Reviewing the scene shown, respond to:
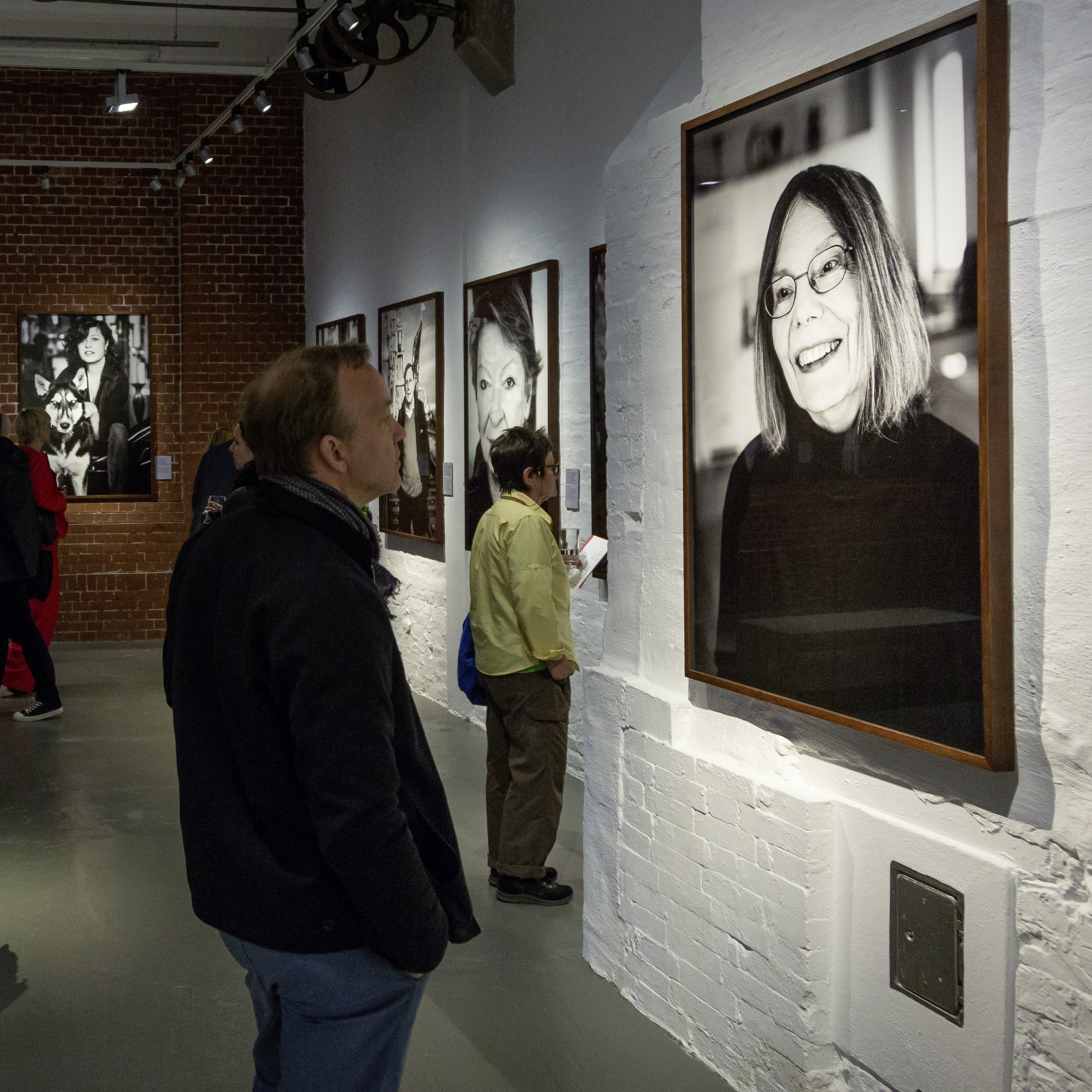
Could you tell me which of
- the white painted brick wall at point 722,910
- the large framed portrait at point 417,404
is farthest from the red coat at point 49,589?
the white painted brick wall at point 722,910

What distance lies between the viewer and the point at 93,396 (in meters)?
10.8

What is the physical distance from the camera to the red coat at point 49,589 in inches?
309

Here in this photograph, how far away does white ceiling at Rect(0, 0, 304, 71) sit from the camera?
10000mm

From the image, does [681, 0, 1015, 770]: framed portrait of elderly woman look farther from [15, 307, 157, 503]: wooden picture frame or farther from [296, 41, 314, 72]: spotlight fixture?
[15, 307, 157, 503]: wooden picture frame

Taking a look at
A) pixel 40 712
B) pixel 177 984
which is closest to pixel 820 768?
pixel 177 984

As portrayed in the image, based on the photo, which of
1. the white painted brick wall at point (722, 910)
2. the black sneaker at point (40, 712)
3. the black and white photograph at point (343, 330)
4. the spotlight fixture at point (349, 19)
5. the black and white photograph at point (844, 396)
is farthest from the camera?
the black and white photograph at point (343, 330)

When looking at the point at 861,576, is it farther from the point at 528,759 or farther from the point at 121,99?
the point at 121,99

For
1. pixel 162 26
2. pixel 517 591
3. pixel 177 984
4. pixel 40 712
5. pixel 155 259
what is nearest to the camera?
pixel 177 984

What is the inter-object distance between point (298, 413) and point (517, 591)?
7.48 ft

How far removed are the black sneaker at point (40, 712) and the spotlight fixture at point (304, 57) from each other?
4252 mm

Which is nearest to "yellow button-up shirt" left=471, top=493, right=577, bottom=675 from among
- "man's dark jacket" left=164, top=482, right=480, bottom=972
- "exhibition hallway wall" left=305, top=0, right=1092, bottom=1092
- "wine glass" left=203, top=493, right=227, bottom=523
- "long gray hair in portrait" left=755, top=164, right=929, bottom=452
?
"exhibition hallway wall" left=305, top=0, right=1092, bottom=1092

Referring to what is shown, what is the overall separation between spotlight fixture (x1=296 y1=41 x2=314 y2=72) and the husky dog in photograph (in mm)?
4630

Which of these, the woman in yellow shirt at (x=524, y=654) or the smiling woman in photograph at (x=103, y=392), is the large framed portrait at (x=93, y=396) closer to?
the smiling woman in photograph at (x=103, y=392)

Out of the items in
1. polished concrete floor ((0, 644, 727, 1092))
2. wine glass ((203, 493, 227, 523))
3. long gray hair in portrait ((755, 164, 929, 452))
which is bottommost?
polished concrete floor ((0, 644, 727, 1092))
